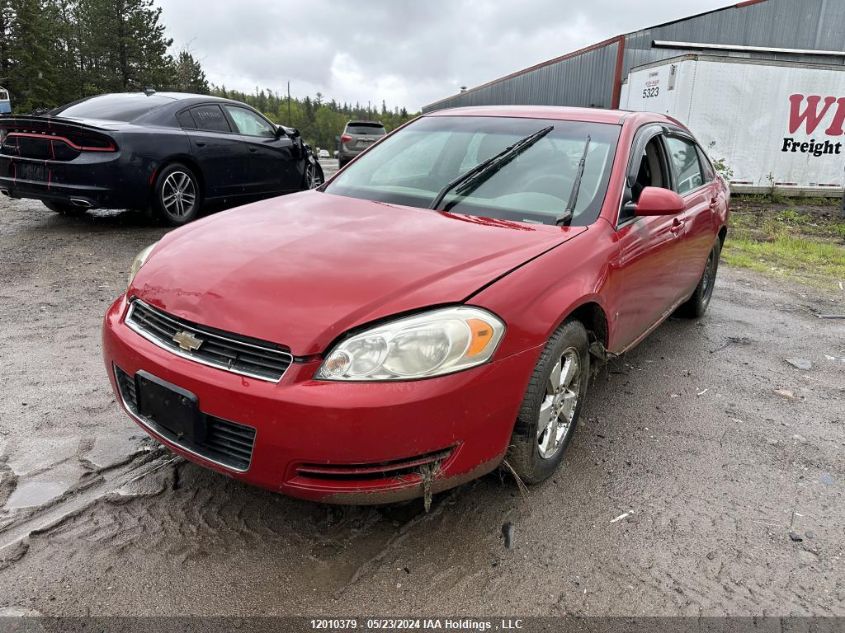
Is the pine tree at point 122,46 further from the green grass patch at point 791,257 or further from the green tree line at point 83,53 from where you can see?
the green grass patch at point 791,257

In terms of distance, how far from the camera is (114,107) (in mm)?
6656

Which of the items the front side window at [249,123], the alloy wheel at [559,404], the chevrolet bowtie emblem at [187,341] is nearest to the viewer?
the chevrolet bowtie emblem at [187,341]

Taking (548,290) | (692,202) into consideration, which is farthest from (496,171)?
(692,202)

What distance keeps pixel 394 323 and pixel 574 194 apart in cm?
144

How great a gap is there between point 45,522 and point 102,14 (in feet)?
172

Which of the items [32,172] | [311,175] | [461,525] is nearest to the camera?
[461,525]

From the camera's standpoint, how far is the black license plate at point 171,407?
2.04m

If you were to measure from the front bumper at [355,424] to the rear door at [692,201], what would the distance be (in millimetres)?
2372

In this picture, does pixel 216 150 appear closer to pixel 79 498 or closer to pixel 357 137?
pixel 79 498

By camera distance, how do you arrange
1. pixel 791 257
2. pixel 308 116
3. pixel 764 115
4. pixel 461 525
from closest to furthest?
pixel 461 525 → pixel 791 257 → pixel 764 115 → pixel 308 116

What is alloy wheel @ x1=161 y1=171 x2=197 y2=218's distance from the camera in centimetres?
656

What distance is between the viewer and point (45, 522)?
2258mm

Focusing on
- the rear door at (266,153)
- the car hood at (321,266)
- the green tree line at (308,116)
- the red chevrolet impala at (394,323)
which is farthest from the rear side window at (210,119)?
the green tree line at (308,116)

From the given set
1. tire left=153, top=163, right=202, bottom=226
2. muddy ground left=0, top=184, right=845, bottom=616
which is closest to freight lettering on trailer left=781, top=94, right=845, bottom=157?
muddy ground left=0, top=184, right=845, bottom=616
